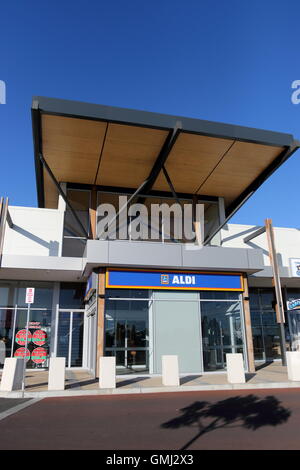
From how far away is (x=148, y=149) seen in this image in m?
16.8

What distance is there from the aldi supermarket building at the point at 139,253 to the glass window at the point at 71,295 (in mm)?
52

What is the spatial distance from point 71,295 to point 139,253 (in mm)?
6344

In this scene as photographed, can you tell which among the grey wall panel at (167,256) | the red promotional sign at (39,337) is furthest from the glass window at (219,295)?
the red promotional sign at (39,337)

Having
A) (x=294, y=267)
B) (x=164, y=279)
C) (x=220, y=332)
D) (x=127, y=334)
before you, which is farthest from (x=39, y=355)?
(x=294, y=267)

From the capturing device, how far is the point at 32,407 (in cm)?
870

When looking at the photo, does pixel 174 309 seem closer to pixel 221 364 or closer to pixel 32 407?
pixel 221 364

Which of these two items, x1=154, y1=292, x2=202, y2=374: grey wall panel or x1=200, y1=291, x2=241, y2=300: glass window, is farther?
x1=200, y1=291, x2=241, y2=300: glass window

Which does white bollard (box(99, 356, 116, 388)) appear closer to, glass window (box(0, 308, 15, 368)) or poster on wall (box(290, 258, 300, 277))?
glass window (box(0, 308, 15, 368))

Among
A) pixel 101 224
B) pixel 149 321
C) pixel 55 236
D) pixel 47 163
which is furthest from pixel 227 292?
pixel 47 163

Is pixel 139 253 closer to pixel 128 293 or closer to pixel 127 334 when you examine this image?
pixel 128 293

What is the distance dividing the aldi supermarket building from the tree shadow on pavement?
5.71 meters

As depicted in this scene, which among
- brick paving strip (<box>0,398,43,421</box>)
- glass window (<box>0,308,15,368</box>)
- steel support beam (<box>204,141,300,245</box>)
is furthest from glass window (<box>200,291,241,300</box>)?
glass window (<box>0,308,15,368</box>)

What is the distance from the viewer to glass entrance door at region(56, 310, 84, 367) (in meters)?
18.2

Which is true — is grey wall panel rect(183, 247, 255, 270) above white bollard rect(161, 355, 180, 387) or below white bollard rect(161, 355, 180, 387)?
above
